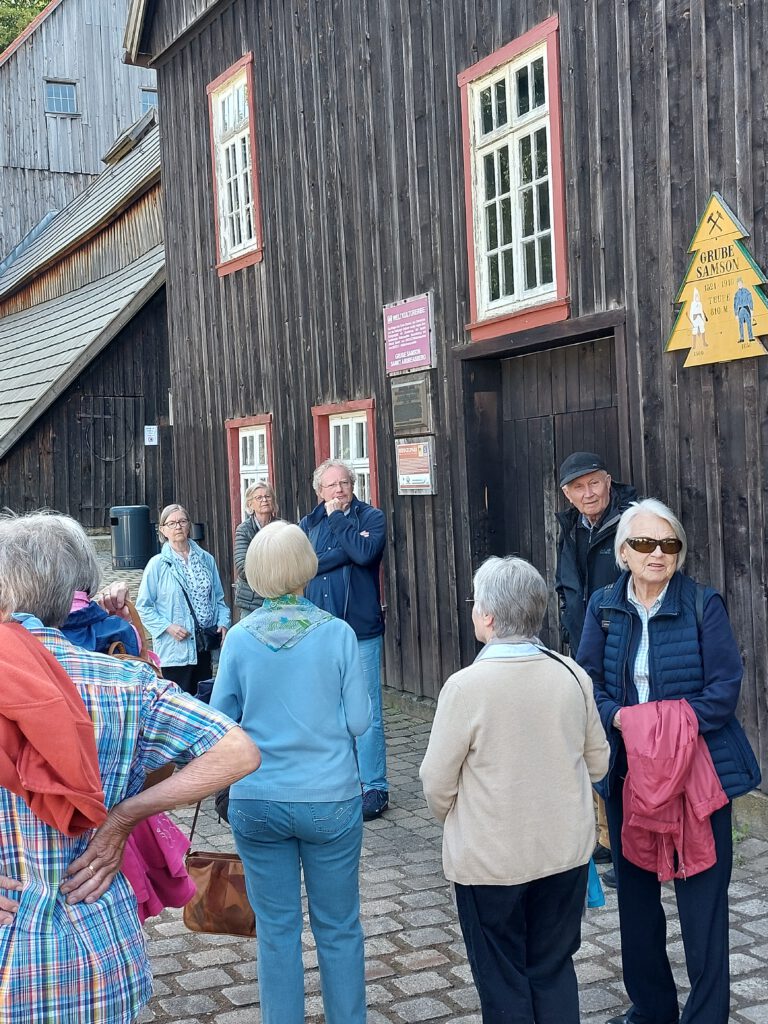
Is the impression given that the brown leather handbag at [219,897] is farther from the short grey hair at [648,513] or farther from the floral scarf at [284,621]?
the short grey hair at [648,513]

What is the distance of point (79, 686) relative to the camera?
7.48 ft

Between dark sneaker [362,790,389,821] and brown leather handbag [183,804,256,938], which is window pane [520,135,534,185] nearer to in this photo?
dark sneaker [362,790,389,821]

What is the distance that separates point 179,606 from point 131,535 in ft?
38.7

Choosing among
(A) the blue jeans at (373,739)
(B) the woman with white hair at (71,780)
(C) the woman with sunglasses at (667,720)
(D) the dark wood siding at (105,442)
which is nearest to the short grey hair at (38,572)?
(B) the woman with white hair at (71,780)

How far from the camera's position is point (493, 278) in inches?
297

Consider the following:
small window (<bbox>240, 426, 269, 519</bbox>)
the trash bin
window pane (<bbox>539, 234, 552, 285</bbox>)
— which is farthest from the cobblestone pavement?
the trash bin

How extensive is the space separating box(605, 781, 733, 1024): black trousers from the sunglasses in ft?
2.47

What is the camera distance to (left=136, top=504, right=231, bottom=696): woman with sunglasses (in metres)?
6.77

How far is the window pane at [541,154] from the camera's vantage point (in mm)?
6906

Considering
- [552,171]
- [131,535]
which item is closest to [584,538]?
[552,171]

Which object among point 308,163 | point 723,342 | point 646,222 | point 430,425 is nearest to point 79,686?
point 723,342

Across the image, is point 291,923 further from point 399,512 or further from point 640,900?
point 399,512

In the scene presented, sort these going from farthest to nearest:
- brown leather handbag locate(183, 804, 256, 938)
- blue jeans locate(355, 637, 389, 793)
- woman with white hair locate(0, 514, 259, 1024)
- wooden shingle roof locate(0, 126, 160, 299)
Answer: wooden shingle roof locate(0, 126, 160, 299) → blue jeans locate(355, 637, 389, 793) → brown leather handbag locate(183, 804, 256, 938) → woman with white hair locate(0, 514, 259, 1024)

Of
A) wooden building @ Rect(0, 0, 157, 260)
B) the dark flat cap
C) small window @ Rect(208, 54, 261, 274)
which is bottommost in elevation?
the dark flat cap
